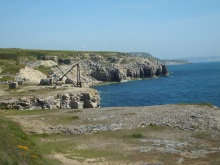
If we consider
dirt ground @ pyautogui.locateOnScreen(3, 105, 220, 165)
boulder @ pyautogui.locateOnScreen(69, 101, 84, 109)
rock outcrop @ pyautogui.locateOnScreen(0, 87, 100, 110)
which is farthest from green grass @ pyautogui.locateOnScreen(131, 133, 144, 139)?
boulder @ pyautogui.locateOnScreen(69, 101, 84, 109)

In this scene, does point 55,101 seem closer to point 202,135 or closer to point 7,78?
point 202,135

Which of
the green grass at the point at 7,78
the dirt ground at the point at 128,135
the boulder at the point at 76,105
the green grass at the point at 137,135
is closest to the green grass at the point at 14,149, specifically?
the dirt ground at the point at 128,135

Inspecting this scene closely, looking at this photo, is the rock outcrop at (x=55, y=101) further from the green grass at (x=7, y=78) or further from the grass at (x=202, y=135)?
the grass at (x=202, y=135)

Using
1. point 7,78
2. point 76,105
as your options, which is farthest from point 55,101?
point 7,78

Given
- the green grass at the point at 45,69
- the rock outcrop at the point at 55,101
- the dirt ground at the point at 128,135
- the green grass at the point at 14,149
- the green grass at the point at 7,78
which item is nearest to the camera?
the green grass at the point at 14,149

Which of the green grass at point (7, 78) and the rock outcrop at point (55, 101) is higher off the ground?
the green grass at point (7, 78)

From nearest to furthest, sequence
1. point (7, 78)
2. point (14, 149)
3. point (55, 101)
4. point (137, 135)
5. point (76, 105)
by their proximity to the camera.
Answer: point (14, 149)
point (137, 135)
point (55, 101)
point (76, 105)
point (7, 78)

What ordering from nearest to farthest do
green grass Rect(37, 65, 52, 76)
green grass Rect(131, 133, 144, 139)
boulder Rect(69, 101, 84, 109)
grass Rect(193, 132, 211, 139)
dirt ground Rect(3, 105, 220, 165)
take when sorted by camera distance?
1. dirt ground Rect(3, 105, 220, 165)
2. grass Rect(193, 132, 211, 139)
3. green grass Rect(131, 133, 144, 139)
4. boulder Rect(69, 101, 84, 109)
5. green grass Rect(37, 65, 52, 76)

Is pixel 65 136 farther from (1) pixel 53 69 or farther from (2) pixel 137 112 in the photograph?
(1) pixel 53 69

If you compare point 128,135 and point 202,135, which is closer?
point 202,135

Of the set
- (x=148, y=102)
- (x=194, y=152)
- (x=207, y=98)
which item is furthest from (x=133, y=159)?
(x=207, y=98)

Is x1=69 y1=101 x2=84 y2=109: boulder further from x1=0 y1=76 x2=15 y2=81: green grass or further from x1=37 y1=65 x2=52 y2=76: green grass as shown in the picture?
x1=37 y1=65 x2=52 y2=76: green grass

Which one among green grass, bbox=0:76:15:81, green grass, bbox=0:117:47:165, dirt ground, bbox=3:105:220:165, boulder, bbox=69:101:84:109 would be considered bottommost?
boulder, bbox=69:101:84:109

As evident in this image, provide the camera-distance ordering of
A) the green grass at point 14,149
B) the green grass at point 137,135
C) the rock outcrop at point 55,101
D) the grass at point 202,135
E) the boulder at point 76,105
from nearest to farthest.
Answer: the green grass at point 14,149
the grass at point 202,135
the green grass at point 137,135
the rock outcrop at point 55,101
the boulder at point 76,105
